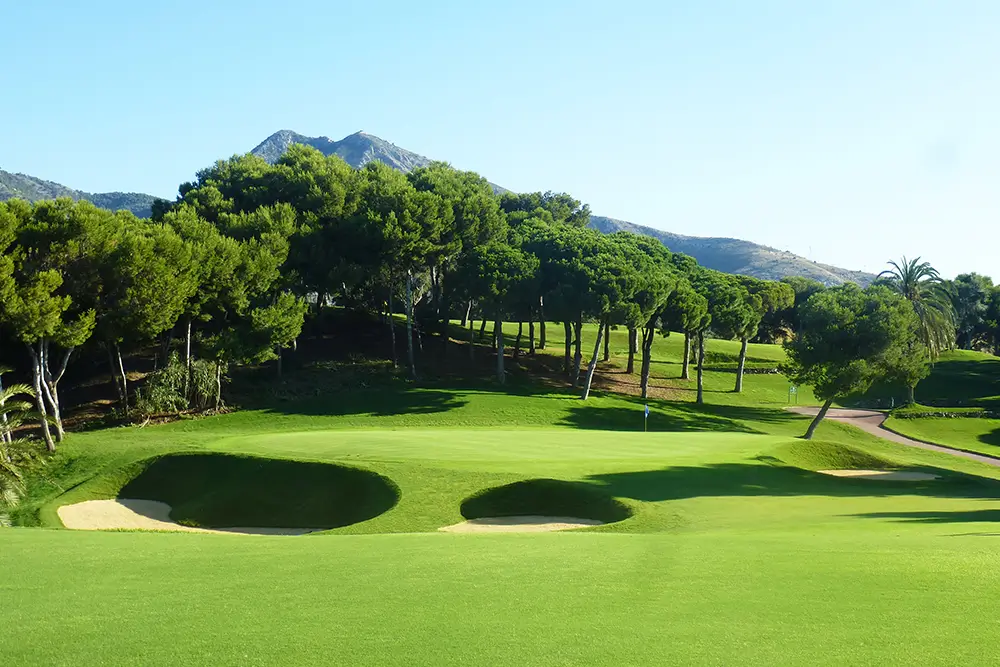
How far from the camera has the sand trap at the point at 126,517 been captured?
82.4 feet

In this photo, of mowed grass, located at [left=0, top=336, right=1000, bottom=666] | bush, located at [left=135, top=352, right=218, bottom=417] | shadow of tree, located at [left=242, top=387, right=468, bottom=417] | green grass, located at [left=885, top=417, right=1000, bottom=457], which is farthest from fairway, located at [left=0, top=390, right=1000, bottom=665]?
green grass, located at [left=885, top=417, right=1000, bottom=457]

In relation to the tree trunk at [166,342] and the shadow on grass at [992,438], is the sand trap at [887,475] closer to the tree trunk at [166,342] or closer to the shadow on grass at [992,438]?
the shadow on grass at [992,438]

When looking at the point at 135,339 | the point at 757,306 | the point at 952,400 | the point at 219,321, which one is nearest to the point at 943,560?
the point at 135,339

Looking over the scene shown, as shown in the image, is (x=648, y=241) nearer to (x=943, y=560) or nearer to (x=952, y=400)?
(x=952, y=400)

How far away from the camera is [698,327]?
6059cm

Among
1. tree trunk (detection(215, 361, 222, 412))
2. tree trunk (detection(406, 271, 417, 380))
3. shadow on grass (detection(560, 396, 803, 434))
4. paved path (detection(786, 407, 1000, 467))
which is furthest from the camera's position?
tree trunk (detection(406, 271, 417, 380))

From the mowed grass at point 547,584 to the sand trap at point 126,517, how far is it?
0.90 m

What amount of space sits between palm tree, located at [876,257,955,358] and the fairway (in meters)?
42.7

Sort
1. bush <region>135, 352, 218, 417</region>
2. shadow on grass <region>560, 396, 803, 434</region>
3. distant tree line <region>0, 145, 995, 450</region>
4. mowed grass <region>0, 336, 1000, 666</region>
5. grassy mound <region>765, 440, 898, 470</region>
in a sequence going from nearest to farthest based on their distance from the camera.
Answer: mowed grass <region>0, 336, 1000, 666</region>, grassy mound <region>765, 440, 898, 470</region>, distant tree line <region>0, 145, 995, 450</region>, bush <region>135, 352, 218, 417</region>, shadow on grass <region>560, 396, 803, 434</region>

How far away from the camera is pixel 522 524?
23.2 meters

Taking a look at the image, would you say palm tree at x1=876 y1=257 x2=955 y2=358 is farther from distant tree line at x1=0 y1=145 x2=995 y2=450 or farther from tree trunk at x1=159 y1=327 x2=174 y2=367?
tree trunk at x1=159 y1=327 x2=174 y2=367

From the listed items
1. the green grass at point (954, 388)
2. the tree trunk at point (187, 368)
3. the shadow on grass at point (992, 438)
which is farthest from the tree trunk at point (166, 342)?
the green grass at point (954, 388)

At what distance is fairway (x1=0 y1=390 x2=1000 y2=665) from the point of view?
788 cm

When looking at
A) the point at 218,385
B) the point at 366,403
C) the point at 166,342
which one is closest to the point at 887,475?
the point at 366,403
